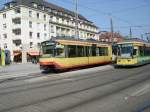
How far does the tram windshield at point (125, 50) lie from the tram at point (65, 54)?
3.18m

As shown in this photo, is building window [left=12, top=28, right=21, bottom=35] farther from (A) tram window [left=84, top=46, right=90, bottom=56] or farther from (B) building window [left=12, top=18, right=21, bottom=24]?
(A) tram window [left=84, top=46, right=90, bottom=56]

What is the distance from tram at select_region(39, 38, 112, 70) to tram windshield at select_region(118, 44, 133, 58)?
10.4ft

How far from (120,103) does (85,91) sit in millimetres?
3206

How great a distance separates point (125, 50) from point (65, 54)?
6.94 m

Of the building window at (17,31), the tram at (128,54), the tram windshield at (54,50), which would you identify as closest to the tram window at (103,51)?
the tram at (128,54)

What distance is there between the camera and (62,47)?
81.1ft

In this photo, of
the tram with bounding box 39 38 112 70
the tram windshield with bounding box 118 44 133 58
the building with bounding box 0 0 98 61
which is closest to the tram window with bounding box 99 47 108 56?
the tram with bounding box 39 38 112 70

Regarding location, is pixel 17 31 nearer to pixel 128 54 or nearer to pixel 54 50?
pixel 128 54

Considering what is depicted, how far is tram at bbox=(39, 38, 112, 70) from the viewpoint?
2458 centimetres

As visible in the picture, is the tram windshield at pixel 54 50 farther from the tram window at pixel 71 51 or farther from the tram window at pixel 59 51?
the tram window at pixel 71 51

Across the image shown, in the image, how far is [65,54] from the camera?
986 inches

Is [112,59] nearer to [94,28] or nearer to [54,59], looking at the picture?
[54,59]

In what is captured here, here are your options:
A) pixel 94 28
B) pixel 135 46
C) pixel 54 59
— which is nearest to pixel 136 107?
pixel 54 59

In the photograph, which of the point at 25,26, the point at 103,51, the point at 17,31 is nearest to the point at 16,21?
the point at 17,31
